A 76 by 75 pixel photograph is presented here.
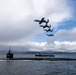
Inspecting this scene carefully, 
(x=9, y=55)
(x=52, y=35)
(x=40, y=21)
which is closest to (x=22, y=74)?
(x=40, y=21)

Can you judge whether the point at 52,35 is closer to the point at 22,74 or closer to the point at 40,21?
the point at 40,21

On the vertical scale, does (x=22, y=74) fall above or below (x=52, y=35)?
below

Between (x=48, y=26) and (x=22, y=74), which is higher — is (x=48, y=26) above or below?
above

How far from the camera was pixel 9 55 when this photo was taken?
611 feet

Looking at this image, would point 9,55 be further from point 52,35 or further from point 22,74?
point 22,74

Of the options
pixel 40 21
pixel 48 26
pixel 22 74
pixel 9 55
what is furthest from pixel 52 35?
pixel 9 55

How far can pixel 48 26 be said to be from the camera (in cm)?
8938

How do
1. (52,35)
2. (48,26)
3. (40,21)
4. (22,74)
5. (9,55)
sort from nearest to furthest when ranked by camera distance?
(22,74) → (40,21) → (48,26) → (52,35) → (9,55)

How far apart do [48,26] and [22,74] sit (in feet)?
98.2

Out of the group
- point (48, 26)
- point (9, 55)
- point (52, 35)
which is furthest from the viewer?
point (9, 55)

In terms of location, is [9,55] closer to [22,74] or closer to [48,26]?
[48,26]

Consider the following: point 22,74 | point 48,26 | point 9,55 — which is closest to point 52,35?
point 48,26

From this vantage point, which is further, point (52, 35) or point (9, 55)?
A: point (9, 55)

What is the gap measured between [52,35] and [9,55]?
93725mm
